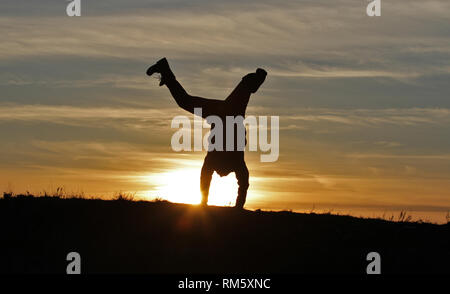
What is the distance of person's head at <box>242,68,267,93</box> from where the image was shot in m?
20.6

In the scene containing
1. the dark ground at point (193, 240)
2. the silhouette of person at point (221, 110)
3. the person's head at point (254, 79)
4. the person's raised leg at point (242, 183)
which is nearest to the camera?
the dark ground at point (193, 240)

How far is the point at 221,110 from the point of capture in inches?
802

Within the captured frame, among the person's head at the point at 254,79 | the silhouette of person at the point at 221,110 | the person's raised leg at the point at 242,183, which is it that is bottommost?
the person's raised leg at the point at 242,183

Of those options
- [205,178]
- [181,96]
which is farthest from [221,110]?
[205,178]

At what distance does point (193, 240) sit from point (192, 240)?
0.02 metres

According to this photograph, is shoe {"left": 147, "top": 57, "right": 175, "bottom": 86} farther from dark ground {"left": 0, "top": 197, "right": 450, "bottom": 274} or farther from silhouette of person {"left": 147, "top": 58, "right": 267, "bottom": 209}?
dark ground {"left": 0, "top": 197, "right": 450, "bottom": 274}

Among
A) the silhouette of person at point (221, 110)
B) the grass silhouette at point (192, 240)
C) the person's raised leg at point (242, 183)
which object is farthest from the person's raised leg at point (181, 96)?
the grass silhouette at point (192, 240)

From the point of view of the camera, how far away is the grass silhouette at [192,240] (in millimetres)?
17266

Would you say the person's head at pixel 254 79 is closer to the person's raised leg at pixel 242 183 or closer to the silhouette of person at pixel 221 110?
the silhouette of person at pixel 221 110

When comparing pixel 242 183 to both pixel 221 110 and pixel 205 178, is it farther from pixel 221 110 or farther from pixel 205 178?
pixel 221 110

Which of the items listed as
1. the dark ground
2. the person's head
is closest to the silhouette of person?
the person's head

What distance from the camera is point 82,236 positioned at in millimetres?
18281

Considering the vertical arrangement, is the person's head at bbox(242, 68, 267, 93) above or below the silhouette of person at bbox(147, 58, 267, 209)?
above

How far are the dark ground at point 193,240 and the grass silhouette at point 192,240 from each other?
0.8 inches
